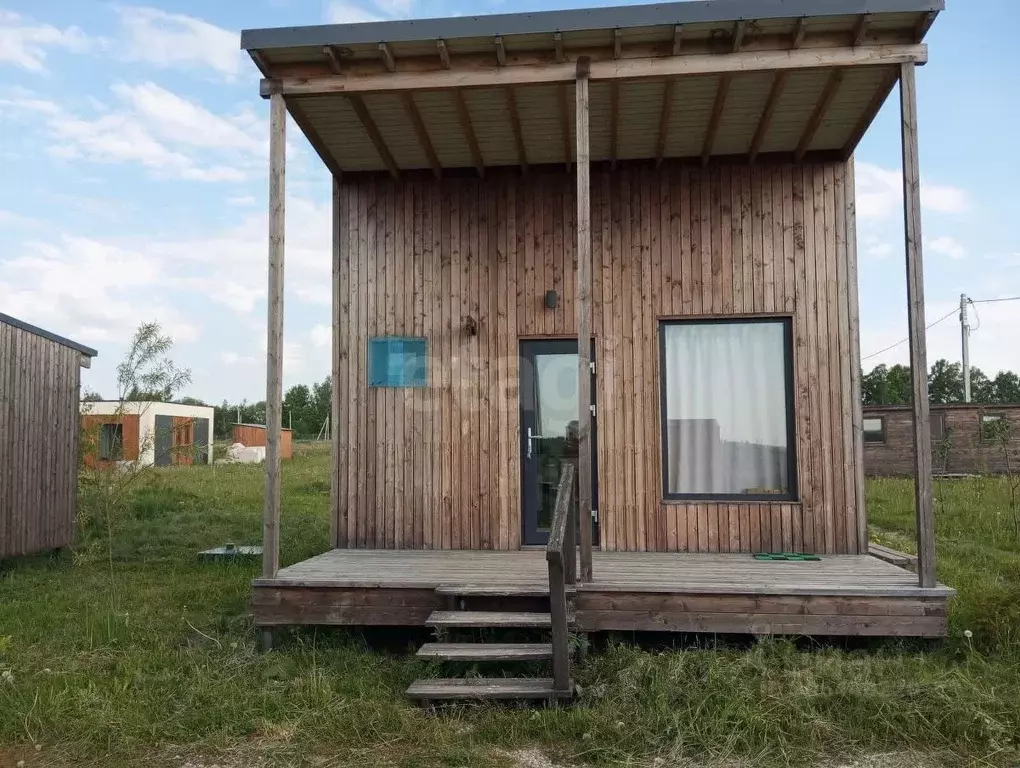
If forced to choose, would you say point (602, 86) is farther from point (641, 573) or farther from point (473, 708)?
point (473, 708)

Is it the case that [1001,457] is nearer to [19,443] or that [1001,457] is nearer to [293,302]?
[293,302]

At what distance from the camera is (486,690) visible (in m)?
3.87

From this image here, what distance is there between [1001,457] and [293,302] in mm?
17245

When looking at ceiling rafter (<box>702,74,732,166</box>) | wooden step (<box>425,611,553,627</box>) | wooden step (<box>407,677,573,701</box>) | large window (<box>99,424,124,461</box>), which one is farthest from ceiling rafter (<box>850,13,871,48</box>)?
large window (<box>99,424,124,461</box>)

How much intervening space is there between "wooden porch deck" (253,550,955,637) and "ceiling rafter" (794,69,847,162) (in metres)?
3.08

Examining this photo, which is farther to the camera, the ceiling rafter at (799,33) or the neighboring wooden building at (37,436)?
the neighboring wooden building at (37,436)

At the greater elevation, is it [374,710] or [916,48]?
[916,48]

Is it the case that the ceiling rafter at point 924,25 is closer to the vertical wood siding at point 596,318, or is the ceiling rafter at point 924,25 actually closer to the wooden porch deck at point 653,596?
the vertical wood siding at point 596,318

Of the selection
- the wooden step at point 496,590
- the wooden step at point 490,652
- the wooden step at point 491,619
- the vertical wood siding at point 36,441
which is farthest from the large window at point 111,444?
the wooden step at point 490,652

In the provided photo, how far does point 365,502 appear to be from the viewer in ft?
21.4

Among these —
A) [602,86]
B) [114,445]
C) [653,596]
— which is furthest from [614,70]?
[114,445]

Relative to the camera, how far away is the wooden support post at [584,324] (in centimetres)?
445

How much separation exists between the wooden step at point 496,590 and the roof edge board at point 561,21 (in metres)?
3.15

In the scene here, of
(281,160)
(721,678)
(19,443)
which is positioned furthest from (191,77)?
(721,678)
